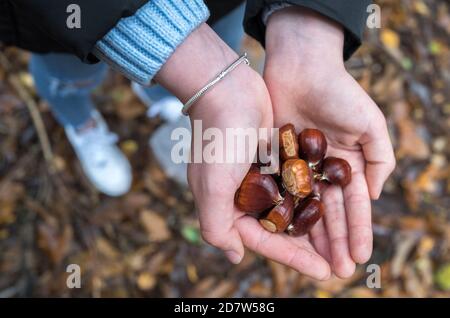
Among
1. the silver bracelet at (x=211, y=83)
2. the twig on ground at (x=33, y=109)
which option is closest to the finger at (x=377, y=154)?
the silver bracelet at (x=211, y=83)

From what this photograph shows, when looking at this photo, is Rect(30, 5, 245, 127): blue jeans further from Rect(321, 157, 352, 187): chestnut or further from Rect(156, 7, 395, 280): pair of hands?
Rect(321, 157, 352, 187): chestnut

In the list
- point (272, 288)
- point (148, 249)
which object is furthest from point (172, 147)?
point (272, 288)

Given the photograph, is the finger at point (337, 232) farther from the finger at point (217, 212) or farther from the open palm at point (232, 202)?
the finger at point (217, 212)

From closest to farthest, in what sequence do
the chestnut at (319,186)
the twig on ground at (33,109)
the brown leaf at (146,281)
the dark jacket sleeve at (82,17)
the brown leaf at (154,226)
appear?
the dark jacket sleeve at (82,17) → the chestnut at (319,186) → the brown leaf at (146,281) → the brown leaf at (154,226) → the twig on ground at (33,109)

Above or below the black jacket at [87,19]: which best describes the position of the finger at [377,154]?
below

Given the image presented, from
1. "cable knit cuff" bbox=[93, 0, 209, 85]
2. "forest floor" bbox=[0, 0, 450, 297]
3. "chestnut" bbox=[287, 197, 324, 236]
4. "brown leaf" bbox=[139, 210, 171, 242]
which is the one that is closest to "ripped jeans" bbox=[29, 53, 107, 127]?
"forest floor" bbox=[0, 0, 450, 297]

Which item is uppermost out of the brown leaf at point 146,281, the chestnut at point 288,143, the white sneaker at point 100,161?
the chestnut at point 288,143
